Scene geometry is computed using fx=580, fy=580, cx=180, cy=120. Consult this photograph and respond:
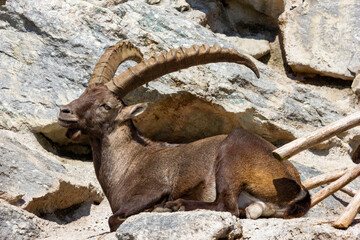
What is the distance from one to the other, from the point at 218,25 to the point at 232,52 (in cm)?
443

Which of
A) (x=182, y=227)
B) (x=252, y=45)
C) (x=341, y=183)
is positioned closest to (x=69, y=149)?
(x=252, y=45)

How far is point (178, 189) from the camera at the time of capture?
7.27 metres

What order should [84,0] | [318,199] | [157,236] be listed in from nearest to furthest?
[157,236]
[318,199]
[84,0]

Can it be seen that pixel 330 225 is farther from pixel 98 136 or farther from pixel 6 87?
pixel 6 87

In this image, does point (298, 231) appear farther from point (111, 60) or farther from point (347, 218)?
point (111, 60)

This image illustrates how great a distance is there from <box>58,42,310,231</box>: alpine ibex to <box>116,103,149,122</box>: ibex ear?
11mm

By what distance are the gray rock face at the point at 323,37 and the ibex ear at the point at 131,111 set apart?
4.76 metres

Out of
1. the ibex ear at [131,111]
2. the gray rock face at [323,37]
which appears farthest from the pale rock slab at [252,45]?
the ibex ear at [131,111]

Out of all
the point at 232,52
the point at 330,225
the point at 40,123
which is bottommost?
the point at 40,123

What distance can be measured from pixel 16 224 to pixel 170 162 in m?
2.07

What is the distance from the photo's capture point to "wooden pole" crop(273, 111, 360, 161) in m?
6.30

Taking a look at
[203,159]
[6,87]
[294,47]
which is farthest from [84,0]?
[203,159]

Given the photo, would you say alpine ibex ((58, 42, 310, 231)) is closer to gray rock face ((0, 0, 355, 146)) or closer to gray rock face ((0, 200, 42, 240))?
gray rock face ((0, 200, 42, 240))

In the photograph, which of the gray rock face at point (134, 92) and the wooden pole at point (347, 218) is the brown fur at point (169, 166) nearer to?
the wooden pole at point (347, 218)
